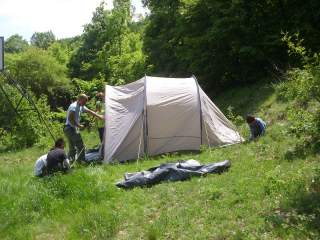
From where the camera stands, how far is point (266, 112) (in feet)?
29.4

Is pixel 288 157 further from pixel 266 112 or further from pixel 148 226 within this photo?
pixel 266 112

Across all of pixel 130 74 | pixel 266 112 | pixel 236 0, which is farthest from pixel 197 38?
pixel 130 74

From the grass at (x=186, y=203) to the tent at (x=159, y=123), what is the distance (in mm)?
1098

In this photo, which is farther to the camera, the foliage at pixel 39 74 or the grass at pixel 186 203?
the foliage at pixel 39 74

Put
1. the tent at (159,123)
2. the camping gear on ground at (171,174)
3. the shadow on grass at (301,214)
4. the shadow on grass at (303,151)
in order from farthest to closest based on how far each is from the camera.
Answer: the tent at (159,123) < the camping gear on ground at (171,174) < the shadow on grass at (303,151) < the shadow on grass at (301,214)

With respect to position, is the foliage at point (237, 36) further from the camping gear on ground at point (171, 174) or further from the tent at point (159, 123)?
the camping gear on ground at point (171, 174)

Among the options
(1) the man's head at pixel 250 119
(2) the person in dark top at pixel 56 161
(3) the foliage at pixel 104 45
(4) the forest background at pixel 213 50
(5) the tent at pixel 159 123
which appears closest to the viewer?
(2) the person in dark top at pixel 56 161

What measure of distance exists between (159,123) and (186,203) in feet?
10.9

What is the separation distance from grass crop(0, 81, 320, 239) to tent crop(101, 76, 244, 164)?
110cm

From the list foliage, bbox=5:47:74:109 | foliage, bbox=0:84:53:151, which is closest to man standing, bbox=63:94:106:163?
foliage, bbox=0:84:53:151

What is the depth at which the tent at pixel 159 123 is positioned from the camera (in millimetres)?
7613

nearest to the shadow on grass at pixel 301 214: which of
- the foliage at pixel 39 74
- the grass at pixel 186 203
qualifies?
the grass at pixel 186 203

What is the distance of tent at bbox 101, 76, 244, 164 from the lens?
761 cm

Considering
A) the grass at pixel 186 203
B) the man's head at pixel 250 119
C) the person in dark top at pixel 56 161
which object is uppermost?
the man's head at pixel 250 119
